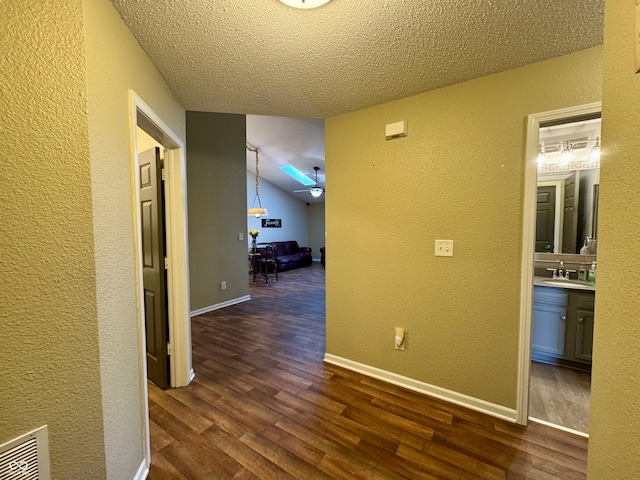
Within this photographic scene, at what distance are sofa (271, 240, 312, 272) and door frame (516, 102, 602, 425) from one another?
20.6 feet

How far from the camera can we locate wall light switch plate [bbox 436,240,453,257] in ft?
6.19

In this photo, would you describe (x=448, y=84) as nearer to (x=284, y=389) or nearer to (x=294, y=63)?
(x=294, y=63)

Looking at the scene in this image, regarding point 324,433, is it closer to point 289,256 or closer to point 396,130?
point 396,130

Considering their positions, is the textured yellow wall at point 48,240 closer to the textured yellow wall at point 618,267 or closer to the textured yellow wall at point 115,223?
the textured yellow wall at point 115,223

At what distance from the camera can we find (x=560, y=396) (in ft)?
6.54

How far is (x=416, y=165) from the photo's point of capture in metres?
1.98

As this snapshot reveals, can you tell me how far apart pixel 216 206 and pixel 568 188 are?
14.6ft

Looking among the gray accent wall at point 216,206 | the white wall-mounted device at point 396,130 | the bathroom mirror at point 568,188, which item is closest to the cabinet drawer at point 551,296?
the bathroom mirror at point 568,188

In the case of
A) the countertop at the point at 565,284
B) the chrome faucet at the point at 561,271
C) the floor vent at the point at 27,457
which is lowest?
the floor vent at the point at 27,457

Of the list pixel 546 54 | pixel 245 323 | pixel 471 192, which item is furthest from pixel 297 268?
pixel 546 54

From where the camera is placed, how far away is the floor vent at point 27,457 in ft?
2.49

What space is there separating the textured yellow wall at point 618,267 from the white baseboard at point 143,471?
1828mm

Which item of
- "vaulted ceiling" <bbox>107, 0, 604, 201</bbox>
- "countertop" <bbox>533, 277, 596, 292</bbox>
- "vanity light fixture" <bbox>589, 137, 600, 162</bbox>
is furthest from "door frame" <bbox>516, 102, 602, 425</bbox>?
"vanity light fixture" <bbox>589, 137, 600, 162</bbox>

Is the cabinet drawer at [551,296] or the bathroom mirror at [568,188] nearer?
the cabinet drawer at [551,296]
